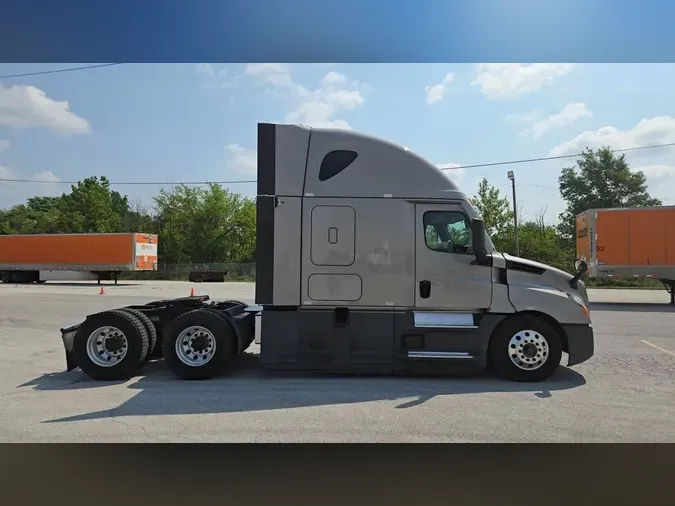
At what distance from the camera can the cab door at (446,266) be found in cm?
721

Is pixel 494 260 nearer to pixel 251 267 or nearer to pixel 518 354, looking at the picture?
pixel 518 354

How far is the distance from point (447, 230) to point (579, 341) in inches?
97.0

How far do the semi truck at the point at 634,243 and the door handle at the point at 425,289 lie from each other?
14744 mm

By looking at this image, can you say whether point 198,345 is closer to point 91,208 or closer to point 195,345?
point 195,345

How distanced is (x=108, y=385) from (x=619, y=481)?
6197 millimetres

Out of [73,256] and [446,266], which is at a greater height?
[73,256]

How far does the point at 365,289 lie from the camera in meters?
7.18

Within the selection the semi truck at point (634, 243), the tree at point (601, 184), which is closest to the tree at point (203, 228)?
the tree at point (601, 184)

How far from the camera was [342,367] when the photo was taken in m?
7.06

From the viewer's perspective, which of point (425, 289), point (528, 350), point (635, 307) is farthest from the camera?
point (635, 307)

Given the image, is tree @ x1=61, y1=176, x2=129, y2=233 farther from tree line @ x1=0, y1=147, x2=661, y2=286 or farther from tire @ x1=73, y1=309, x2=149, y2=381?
tire @ x1=73, y1=309, x2=149, y2=381

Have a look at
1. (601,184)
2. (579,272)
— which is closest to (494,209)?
(601,184)

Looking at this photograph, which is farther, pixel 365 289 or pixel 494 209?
pixel 494 209

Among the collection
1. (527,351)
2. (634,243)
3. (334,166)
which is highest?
(334,166)
